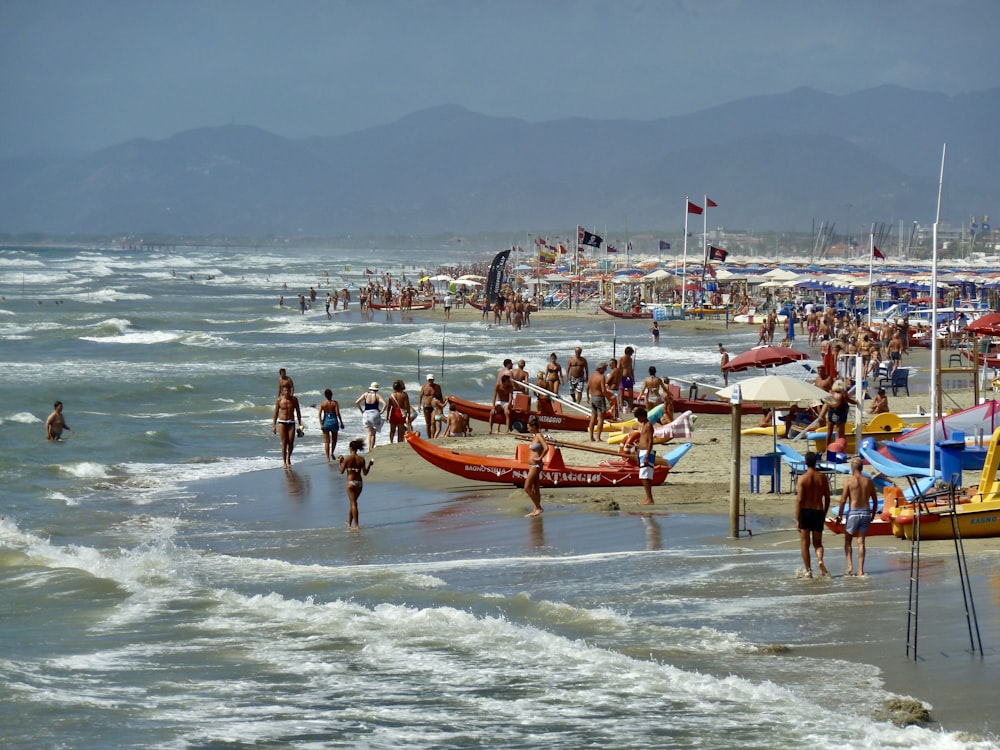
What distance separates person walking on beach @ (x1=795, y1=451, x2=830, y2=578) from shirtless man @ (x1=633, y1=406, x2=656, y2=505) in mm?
4542

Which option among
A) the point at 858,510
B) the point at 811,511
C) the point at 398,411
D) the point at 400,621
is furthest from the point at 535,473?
the point at 398,411

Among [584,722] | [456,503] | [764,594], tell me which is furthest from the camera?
[456,503]

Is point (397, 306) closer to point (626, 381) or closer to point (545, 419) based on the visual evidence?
point (626, 381)

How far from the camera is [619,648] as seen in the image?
1041 cm

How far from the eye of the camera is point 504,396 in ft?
76.7

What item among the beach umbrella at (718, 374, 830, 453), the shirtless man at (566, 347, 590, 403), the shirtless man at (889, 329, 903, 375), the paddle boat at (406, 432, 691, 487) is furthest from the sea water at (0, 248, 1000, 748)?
the shirtless man at (889, 329, 903, 375)

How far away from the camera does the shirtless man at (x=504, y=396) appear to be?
23.2 meters

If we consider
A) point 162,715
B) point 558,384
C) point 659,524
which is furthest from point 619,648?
point 558,384

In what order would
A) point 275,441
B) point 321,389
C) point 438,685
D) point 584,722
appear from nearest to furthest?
1. point 584,722
2. point 438,685
3. point 275,441
4. point 321,389

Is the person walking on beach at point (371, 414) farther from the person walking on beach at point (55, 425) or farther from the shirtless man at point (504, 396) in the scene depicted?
the person walking on beach at point (55, 425)

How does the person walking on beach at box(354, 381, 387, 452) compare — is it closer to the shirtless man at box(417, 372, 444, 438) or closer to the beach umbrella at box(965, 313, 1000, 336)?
the shirtless man at box(417, 372, 444, 438)

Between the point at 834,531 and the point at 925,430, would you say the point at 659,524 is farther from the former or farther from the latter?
the point at 925,430

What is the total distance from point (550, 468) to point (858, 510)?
20.7ft

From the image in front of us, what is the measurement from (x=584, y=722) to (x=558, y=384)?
16695mm
